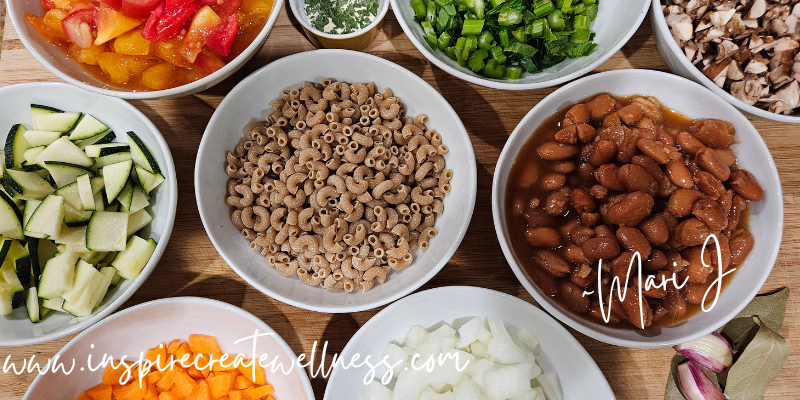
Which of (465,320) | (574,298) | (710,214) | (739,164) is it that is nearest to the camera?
(710,214)

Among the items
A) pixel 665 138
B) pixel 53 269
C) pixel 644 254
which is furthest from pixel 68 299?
pixel 665 138

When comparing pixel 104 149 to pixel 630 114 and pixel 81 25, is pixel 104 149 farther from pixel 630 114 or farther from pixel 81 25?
pixel 630 114

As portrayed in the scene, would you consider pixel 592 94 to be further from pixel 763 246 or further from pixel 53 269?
pixel 53 269

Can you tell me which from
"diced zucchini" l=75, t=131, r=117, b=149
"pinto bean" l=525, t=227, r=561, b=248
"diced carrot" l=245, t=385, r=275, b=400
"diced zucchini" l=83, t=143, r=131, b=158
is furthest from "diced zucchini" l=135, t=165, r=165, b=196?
"pinto bean" l=525, t=227, r=561, b=248

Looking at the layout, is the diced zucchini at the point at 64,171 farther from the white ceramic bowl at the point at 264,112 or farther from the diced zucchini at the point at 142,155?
the white ceramic bowl at the point at 264,112

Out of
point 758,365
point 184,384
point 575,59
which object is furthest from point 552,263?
point 184,384
